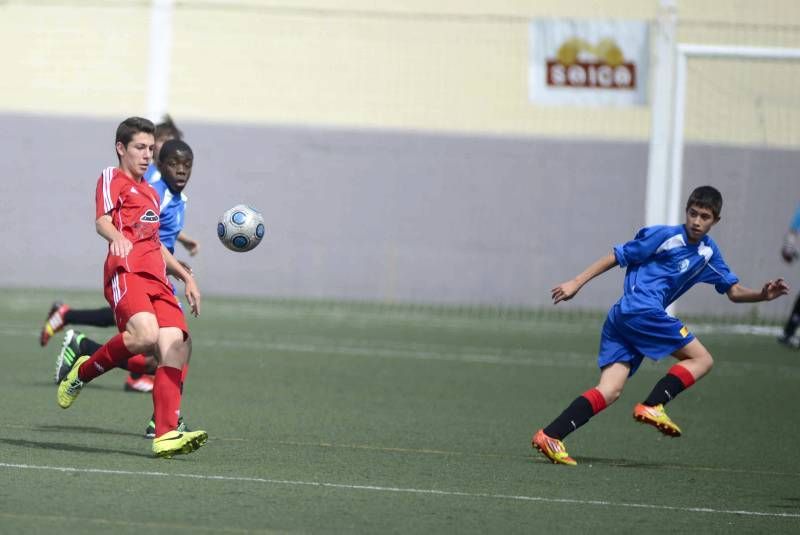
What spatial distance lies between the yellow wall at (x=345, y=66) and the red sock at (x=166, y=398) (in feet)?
42.8

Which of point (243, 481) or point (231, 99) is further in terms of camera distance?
point (231, 99)

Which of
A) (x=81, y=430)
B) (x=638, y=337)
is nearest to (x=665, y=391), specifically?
(x=638, y=337)

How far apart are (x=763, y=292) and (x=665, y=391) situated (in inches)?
31.9

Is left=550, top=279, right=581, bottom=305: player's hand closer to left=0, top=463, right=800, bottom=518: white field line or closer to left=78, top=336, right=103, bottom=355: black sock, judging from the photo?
left=0, top=463, right=800, bottom=518: white field line

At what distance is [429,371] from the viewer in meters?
12.6

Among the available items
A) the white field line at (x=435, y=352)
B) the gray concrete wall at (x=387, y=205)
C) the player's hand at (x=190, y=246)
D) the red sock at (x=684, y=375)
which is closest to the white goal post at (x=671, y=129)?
the white field line at (x=435, y=352)

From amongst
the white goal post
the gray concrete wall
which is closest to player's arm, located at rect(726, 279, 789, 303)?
the white goal post

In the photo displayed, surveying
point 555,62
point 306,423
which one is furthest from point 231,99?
point 306,423

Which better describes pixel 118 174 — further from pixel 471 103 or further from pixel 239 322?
pixel 471 103

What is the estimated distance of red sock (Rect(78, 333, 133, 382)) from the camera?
23.9ft

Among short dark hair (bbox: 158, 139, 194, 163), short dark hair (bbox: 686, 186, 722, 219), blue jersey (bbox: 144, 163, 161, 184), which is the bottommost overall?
short dark hair (bbox: 686, 186, 722, 219)

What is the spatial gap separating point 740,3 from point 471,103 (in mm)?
4039

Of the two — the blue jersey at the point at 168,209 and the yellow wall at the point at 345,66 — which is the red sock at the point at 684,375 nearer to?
the blue jersey at the point at 168,209

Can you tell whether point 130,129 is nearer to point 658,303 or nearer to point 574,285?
point 574,285
